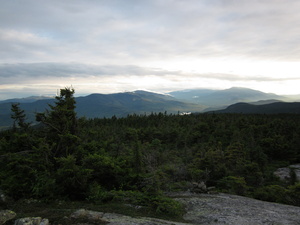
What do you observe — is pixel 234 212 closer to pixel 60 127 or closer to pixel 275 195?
pixel 275 195

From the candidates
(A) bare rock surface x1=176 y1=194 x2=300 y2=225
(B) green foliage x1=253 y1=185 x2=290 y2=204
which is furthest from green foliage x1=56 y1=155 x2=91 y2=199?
(B) green foliage x1=253 y1=185 x2=290 y2=204

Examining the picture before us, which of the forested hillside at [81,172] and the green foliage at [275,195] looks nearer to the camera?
the forested hillside at [81,172]

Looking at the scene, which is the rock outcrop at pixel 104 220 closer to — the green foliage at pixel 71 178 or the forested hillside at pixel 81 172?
the forested hillside at pixel 81 172

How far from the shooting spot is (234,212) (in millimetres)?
15852

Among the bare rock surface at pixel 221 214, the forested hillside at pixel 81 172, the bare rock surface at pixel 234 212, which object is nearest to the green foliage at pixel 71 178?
the forested hillside at pixel 81 172

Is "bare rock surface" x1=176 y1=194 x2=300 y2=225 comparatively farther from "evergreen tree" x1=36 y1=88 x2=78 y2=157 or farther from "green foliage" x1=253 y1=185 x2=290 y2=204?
"evergreen tree" x1=36 y1=88 x2=78 y2=157

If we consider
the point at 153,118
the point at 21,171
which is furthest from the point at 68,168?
the point at 153,118

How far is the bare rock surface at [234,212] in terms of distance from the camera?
46.6 ft

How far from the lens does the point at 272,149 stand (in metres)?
49.3

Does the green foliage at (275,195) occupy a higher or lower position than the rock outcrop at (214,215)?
lower

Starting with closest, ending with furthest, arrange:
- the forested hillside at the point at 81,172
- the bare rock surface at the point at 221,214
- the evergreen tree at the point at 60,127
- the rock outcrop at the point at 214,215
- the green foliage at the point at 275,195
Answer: the rock outcrop at the point at 214,215 → the bare rock surface at the point at 221,214 → the forested hillside at the point at 81,172 → the evergreen tree at the point at 60,127 → the green foliage at the point at 275,195

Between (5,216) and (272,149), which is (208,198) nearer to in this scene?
(5,216)

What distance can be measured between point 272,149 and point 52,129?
52.3 meters

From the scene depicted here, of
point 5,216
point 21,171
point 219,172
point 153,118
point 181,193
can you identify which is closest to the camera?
point 5,216
